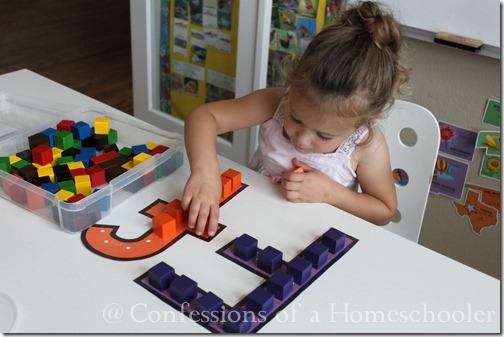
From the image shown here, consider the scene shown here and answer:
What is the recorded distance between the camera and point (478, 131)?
156cm

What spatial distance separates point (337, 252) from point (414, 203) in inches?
14.6

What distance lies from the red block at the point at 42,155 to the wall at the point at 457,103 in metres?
0.93

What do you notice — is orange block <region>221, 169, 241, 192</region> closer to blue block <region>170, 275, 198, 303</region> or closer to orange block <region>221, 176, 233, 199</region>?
orange block <region>221, 176, 233, 199</region>

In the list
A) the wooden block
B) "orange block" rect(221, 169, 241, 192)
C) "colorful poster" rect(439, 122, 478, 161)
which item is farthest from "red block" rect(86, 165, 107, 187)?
"colorful poster" rect(439, 122, 478, 161)

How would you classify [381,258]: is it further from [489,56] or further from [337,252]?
[489,56]

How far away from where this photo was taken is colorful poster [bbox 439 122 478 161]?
1583 millimetres

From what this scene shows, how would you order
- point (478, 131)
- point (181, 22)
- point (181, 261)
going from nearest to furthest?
1. point (181, 261)
2. point (478, 131)
3. point (181, 22)

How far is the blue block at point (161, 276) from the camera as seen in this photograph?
78 cm

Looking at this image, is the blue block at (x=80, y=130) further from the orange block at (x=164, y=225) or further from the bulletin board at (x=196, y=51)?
the bulletin board at (x=196, y=51)

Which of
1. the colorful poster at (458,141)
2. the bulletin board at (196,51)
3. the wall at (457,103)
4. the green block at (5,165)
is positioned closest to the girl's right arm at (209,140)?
the green block at (5,165)

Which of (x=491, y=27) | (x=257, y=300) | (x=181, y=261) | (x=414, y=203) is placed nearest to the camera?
(x=257, y=300)

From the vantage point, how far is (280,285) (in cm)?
77

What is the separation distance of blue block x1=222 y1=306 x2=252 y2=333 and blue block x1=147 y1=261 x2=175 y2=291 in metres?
0.10

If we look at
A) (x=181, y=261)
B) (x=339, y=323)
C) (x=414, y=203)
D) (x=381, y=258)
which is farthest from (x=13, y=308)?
(x=414, y=203)
